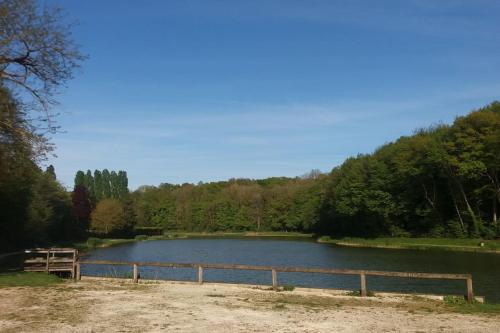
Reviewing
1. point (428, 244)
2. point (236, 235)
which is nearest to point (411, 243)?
point (428, 244)

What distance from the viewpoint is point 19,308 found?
13664 mm

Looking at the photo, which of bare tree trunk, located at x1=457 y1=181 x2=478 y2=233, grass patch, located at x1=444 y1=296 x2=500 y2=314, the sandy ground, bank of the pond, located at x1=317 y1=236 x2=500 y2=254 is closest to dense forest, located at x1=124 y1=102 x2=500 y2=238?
bare tree trunk, located at x1=457 y1=181 x2=478 y2=233

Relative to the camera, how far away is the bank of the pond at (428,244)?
5100 cm

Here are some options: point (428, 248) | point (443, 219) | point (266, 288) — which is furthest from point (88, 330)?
point (443, 219)

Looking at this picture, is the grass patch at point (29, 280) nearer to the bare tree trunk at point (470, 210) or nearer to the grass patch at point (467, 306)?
the grass patch at point (467, 306)

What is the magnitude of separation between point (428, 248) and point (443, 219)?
12480 millimetres

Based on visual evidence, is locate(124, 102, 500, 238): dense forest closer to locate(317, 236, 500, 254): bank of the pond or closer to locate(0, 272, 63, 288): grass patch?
locate(317, 236, 500, 254): bank of the pond

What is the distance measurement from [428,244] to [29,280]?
49989 mm

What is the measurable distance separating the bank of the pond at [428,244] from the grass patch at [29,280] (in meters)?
42.4

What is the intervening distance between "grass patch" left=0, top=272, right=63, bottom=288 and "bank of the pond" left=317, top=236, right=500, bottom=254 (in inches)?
1668

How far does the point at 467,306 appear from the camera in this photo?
13.9m

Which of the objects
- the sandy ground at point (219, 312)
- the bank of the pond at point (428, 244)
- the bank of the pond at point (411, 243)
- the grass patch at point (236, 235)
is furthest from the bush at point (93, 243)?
the sandy ground at point (219, 312)

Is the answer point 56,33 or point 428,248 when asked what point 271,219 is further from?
point 56,33

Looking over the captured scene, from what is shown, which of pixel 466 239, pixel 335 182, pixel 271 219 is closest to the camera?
pixel 466 239
